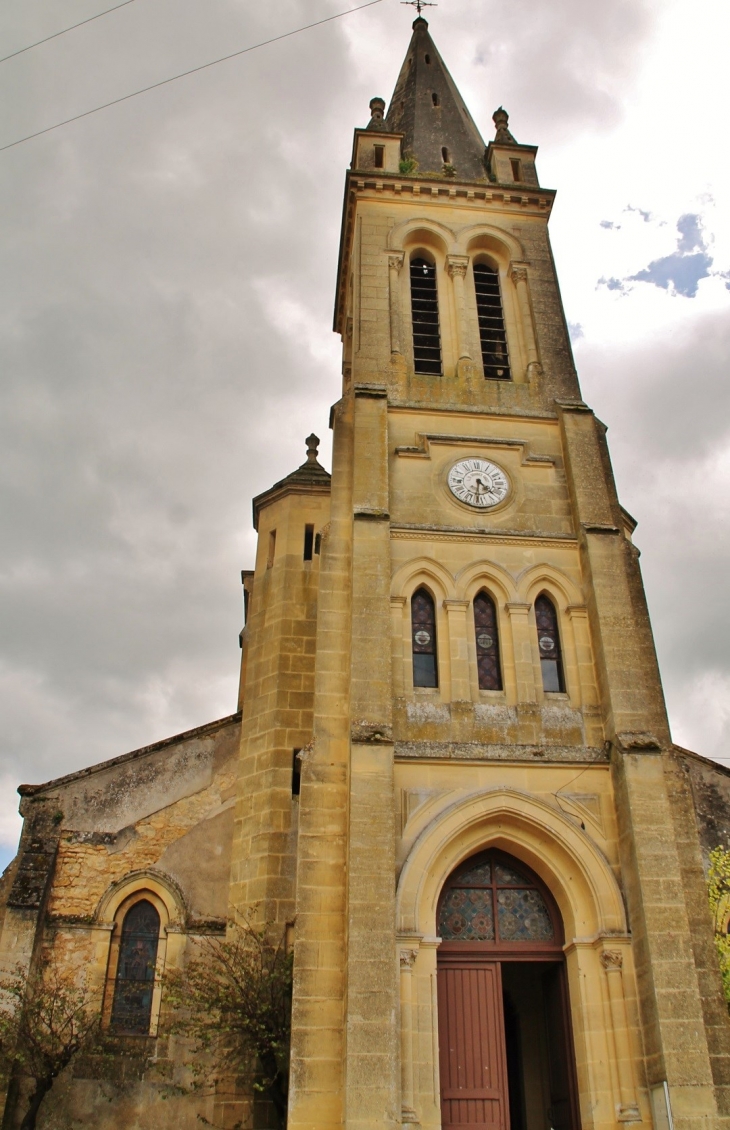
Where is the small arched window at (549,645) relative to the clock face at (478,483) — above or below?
below

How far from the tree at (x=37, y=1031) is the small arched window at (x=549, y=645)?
29.4 feet

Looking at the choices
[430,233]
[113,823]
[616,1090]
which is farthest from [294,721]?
[430,233]

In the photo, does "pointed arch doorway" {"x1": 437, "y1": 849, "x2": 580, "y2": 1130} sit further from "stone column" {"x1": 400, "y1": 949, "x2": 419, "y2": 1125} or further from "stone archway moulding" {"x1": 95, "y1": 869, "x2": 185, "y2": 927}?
"stone archway moulding" {"x1": 95, "y1": 869, "x2": 185, "y2": 927}

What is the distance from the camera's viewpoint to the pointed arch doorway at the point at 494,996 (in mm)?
13234

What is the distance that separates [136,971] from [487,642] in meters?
8.18

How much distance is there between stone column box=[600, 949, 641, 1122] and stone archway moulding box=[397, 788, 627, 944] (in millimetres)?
396

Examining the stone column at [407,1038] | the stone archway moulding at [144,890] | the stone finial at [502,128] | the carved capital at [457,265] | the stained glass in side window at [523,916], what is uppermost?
the stone finial at [502,128]

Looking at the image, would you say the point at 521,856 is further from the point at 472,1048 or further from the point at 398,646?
the point at 398,646

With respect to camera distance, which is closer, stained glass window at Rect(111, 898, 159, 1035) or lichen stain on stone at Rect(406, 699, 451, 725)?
lichen stain on stone at Rect(406, 699, 451, 725)

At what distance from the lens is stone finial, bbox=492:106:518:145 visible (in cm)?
2431

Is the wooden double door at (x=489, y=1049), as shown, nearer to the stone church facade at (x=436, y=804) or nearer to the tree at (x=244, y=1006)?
the stone church facade at (x=436, y=804)

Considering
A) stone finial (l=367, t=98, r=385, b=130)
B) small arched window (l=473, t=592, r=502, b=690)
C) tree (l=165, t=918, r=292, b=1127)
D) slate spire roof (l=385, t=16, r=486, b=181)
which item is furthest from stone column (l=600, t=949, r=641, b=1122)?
stone finial (l=367, t=98, r=385, b=130)

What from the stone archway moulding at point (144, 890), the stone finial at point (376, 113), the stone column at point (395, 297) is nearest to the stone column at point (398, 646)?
the stone archway moulding at point (144, 890)

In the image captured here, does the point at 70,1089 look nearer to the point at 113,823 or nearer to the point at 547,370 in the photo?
the point at 113,823
